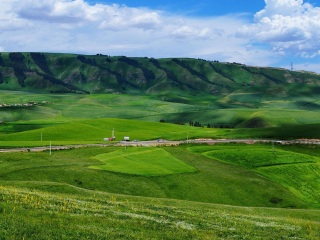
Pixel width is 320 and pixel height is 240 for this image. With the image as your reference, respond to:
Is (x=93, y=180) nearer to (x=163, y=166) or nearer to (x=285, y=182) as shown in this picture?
(x=163, y=166)

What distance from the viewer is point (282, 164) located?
377 ft

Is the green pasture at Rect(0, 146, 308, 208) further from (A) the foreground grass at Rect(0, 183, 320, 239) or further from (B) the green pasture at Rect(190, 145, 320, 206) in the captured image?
(A) the foreground grass at Rect(0, 183, 320, 239)

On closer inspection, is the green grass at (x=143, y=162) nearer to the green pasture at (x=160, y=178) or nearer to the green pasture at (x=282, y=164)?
the green pasture at (x=160, y=178)

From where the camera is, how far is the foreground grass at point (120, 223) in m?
29.0

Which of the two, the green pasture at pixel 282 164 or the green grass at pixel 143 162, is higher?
the green grass at pixel 143 162

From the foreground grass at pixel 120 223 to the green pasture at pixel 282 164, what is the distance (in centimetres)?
5290

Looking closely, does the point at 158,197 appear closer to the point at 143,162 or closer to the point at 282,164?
the point at 143,162

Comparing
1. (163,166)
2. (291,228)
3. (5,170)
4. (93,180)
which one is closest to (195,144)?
(163,166)

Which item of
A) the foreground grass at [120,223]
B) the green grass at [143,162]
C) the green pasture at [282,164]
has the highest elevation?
the foreground grass at [120,223]

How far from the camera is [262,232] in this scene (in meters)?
37.5

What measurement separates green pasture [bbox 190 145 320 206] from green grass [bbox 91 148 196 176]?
19.2 meters

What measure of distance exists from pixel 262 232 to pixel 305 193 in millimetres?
63679

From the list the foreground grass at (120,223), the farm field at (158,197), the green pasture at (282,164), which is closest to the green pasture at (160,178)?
the farm field at (158,197)

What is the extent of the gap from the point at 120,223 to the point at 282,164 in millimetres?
90880
